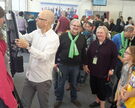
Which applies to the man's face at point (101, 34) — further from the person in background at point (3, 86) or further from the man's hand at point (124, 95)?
the person in background at point (3, 86)

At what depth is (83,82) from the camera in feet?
14.9

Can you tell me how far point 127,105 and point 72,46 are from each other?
1.24 meters

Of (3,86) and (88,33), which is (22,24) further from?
(3,86)

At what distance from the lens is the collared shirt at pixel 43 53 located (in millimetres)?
2158

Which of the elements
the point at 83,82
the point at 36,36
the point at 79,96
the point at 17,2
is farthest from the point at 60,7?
the point at 36,36

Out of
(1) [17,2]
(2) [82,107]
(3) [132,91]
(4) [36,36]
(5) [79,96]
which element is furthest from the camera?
(1) [17,2]

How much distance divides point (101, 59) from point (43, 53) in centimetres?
116

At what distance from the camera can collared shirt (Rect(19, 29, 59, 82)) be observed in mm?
2158

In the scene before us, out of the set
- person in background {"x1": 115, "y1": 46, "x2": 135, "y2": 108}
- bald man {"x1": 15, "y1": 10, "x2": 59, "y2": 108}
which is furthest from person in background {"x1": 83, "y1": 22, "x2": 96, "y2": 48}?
bald man {"x1": 15, "y1": 10, "x2": 59, "y2": 108}

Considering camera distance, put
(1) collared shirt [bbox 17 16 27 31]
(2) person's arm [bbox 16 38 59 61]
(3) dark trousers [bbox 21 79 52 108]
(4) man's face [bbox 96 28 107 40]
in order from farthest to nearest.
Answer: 1. (1) collared shirt [bbox 17 16 27 31]
2. (4) man's face [bbox 96 28 107 40]
3. (3) dark trousers [bbox 21 79 52 108]
4. (2) person's arm [bbox 16 38 59 61]

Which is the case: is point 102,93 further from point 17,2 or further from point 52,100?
point 17,2

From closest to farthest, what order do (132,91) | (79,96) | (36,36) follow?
(132,91) < (36,36) < (79,96)

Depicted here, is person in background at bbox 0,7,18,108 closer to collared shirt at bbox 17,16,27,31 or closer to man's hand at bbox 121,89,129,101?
man's hand at bbox 121,89,129,101

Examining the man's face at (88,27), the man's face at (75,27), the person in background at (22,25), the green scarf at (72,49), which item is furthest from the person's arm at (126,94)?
the person in background at (22,25)
